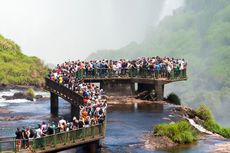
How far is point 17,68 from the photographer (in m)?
87.7

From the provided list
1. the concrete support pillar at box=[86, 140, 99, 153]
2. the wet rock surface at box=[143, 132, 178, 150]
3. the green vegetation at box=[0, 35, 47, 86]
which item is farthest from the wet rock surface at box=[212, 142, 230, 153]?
the green vegetation at box=[0, 35, 47, 86]

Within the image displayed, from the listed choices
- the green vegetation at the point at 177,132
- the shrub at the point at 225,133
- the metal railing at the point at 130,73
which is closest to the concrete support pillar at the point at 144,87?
the metal railing at the point at 130,73

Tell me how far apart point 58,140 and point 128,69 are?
3038cm

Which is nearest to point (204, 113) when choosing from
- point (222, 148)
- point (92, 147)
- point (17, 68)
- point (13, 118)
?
point (222, 148)

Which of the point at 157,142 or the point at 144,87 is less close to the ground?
the point at 144,87

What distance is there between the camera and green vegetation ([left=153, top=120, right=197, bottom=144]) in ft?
136

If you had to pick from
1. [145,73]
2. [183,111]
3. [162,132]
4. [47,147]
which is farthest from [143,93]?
[47,147]

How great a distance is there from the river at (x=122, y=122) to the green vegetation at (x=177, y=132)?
31.2 inches

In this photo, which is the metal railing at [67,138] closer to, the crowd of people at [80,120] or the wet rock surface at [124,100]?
the crowd of people at [80,120]

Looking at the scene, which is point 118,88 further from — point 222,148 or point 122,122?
point 222,148

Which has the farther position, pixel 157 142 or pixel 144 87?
pixel 144 87

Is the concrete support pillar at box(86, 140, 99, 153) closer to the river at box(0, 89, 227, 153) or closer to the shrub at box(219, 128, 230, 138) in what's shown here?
the river at box(0, 89, 227, 153)

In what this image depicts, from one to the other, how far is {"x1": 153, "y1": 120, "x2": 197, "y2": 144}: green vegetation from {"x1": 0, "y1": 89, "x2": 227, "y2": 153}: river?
791 millimetres

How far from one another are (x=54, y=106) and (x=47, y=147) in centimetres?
2600
